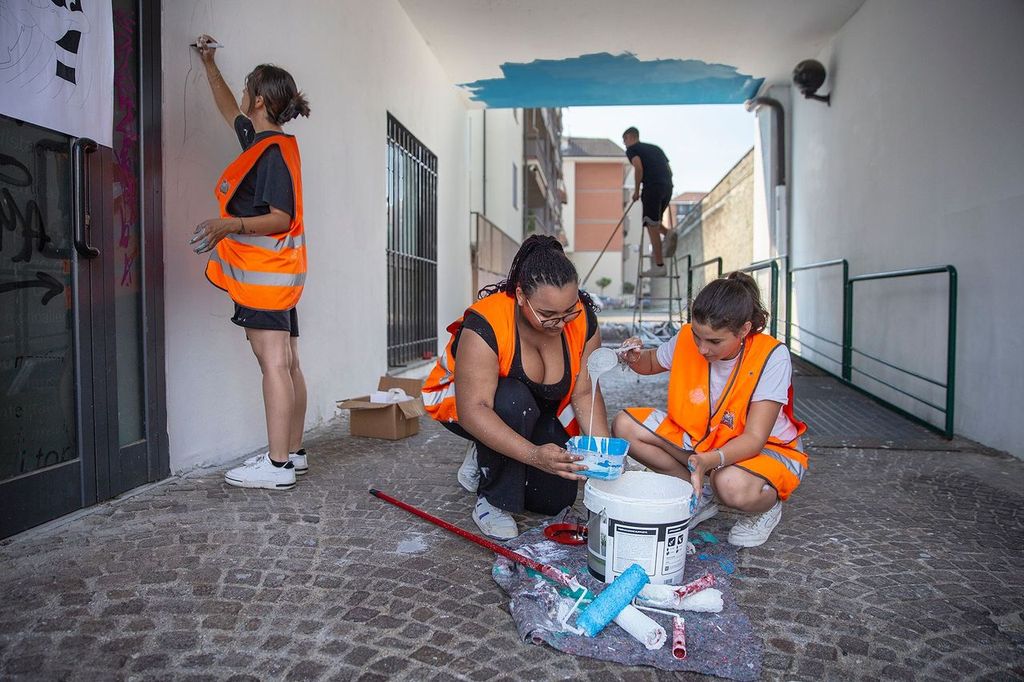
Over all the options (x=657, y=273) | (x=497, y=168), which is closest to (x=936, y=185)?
(x=657, y=273)

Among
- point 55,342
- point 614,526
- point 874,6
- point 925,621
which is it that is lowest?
point 925,621

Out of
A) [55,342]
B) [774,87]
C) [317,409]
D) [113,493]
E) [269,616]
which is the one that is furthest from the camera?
[774,87]

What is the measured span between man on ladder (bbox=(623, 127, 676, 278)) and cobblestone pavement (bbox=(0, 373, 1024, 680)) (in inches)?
241

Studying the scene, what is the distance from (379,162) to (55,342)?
3.40 m

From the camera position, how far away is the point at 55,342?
Answer: 99.8 inches

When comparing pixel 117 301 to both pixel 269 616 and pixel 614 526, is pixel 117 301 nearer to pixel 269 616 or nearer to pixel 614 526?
pixel 269 616

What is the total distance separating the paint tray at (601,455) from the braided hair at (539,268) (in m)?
0.54

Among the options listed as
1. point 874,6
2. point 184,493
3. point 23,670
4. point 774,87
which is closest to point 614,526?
point 23,670

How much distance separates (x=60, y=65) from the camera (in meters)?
2.41

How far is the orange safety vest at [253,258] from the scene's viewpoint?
290 centimetres

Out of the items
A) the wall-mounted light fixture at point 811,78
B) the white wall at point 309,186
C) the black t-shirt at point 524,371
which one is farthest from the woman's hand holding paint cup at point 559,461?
the wall-mounted light fixture at point 811,78

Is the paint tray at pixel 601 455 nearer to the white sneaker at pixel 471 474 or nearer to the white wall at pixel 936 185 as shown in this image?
the white sneaker at pixel 471 474

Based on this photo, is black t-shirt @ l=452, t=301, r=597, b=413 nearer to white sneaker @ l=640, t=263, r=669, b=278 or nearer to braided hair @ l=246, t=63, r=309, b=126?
braided hair @ l=246, t=63, r=309, b=126

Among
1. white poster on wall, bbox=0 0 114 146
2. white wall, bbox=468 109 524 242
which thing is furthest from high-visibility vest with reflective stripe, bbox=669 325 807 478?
white wall, bbox=468 109 524 242
